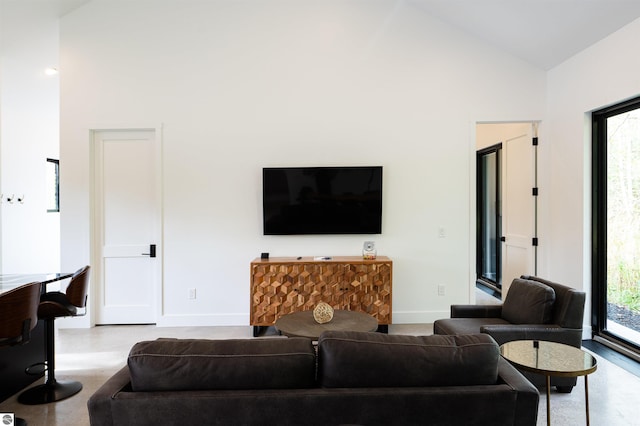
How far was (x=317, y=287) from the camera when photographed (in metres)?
4.07

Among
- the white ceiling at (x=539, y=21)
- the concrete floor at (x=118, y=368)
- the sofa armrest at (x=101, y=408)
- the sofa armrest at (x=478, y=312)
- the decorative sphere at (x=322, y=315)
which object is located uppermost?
the white ceiling at (x=539, y=21)

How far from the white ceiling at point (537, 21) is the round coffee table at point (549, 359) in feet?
9.29

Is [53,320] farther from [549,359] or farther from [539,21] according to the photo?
[539,21]

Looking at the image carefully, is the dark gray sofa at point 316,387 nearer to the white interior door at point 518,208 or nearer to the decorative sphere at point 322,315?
the decorative sphere at point 322,315

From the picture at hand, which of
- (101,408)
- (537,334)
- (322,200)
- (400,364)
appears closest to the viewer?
(101,408)

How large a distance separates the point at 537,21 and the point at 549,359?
330 centimetres

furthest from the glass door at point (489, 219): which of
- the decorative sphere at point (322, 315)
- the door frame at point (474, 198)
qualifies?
the decorative sphere at point (322, 315)

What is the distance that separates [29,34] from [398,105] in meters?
4.34

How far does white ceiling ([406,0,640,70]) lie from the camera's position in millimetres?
3281

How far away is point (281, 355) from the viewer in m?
1.49

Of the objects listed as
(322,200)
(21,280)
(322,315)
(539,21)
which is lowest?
(322,315)

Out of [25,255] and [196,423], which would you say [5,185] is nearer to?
[25,255]

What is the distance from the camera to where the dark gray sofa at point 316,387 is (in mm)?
1389

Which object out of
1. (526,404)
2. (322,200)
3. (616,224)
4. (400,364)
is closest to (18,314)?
(400,364)
